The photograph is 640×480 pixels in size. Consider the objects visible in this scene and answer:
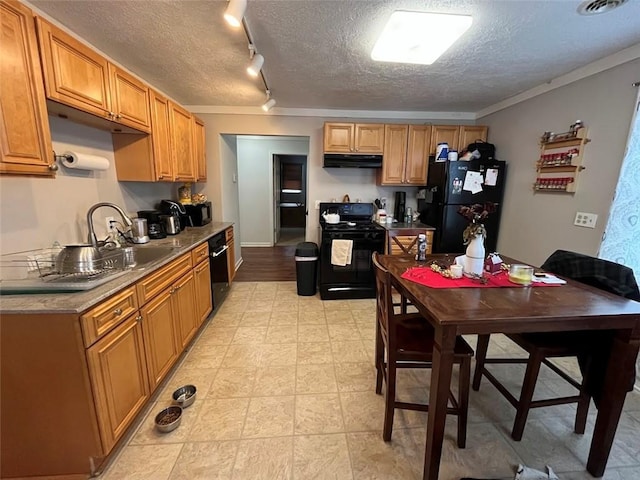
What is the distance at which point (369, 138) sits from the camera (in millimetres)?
3545

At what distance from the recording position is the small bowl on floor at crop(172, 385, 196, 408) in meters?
1.77

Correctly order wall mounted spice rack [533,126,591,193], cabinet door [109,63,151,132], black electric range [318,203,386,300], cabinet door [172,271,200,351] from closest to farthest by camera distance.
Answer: cabinet door [109,63,151,132] → cabinet door [172,271,200,351] → wall mounted spice rack [533,126,591,193] → black electric range [318,203,386,300]

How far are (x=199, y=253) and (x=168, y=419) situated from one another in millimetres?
1340

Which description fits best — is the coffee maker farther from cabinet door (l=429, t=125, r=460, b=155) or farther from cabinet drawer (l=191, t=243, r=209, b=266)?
cabinet drawer (l=191, t=243, r=209, b=266)

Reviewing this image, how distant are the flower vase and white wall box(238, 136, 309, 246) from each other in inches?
183

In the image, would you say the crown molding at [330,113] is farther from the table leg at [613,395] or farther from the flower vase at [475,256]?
the table leg at [613,395]

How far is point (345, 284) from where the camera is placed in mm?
3449

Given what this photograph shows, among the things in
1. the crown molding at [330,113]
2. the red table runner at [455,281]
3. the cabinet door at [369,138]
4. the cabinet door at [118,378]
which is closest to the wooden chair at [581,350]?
the red table runner at [455,281]

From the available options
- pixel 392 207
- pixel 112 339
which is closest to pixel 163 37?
pixel 112 339

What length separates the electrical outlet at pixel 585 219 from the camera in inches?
89.1

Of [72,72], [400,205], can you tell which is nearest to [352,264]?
[400,205]

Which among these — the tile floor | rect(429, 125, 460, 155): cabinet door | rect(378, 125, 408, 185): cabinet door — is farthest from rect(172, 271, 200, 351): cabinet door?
rect(429, 125, 460, 155): cabinet door

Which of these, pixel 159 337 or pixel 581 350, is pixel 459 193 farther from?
pixel 159 337

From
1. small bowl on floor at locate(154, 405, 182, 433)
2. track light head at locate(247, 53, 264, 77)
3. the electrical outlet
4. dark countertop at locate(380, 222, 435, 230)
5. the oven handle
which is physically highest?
track light head at locate(247, 53, 264, 77)
